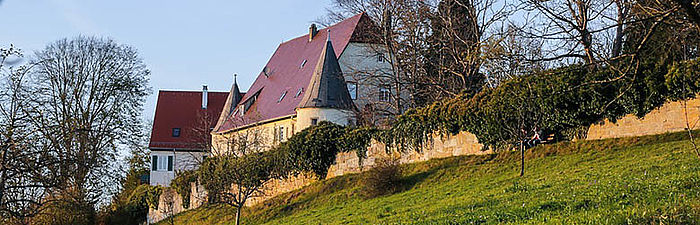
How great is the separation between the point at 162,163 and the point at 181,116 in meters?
4.41

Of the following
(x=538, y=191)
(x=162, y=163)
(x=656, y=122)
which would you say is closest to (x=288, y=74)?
(x=162, y=163)

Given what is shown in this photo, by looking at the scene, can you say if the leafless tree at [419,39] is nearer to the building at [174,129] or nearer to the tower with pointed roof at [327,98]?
the tower with pointed roof at [327,98]

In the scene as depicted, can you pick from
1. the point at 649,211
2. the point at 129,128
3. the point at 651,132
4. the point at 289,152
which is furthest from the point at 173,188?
the point at 649,211

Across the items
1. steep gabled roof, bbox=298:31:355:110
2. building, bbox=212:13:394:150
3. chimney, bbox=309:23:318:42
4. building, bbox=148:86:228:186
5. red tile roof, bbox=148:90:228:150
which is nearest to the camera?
building, bbox=212:13:394:150

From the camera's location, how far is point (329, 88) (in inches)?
1758

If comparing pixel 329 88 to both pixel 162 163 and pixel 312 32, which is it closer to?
pixel 312 32

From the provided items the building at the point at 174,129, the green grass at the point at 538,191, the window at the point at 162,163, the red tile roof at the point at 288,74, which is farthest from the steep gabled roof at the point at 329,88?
→ the window at the point at 162,163

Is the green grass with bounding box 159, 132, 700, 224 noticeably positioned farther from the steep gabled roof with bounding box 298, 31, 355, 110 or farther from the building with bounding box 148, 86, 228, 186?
the building with bounding box 148, 86, 228, 186

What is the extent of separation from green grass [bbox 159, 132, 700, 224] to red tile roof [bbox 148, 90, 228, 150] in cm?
3597

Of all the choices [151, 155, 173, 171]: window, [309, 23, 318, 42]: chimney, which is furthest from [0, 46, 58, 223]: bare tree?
[151, 155, 173, 171]: window

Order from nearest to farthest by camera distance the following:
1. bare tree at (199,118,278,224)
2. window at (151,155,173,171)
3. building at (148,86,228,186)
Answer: bare tree at (199,118,278,224), building at (148,86,228,186), window at (151,155,173,171)

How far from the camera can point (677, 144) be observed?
18.9m

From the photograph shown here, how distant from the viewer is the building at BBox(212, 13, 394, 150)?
40312 mm

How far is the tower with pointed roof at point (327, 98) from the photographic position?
4434cm
